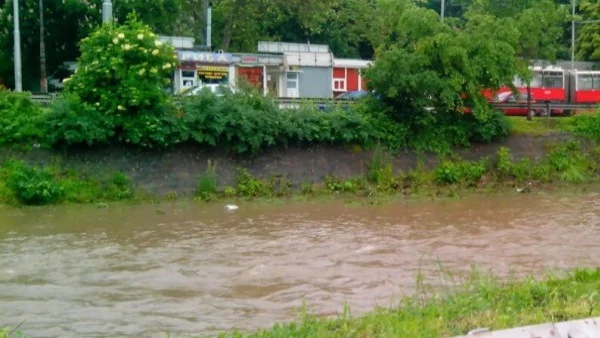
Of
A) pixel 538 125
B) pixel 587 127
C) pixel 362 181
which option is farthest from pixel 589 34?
pixel 362 181

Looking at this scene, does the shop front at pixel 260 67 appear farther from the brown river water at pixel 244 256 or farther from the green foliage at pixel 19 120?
the brown river water at pixel 244 256

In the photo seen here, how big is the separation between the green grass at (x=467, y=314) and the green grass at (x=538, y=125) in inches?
822

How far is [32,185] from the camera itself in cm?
2211

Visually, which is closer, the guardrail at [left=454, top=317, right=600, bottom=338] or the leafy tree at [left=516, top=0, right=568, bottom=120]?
the guardrail at [left=454, top=317, right=600, bottom=338]

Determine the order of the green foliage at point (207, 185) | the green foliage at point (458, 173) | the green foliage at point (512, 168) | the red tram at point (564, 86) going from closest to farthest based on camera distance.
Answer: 1. the green foliage at point (207, 185)
2. the green foliage at point (458, 173)
3. the green foliage at point (512, 168)
4. the red tram at point (564, 86)

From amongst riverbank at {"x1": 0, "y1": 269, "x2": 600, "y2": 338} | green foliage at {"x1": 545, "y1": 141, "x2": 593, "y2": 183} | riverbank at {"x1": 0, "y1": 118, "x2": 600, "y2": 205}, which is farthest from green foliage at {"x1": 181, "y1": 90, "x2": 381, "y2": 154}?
riverbank at {"x1": 0, "y1": 269, "x2": 600, "y2": 338}

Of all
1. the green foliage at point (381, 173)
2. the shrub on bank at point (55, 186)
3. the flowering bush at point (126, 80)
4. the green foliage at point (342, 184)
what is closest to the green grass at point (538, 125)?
the green foliage at point (381, 173)

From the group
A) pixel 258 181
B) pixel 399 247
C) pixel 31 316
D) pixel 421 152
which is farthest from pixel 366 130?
pixel 31 316

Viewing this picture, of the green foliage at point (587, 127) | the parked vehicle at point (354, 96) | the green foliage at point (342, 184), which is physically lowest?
the green foliage at point (342, 184)

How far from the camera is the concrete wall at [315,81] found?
45.6 metres

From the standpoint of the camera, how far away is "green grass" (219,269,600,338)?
7.29 metres

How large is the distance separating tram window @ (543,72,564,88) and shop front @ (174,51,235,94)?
16573 millimetres

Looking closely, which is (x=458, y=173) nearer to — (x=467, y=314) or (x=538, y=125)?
(x=538, y=125)

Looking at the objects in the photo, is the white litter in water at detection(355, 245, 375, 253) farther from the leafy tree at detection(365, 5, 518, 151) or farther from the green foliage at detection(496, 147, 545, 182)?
the green foliage at detection(496, 147, 545, 182)
